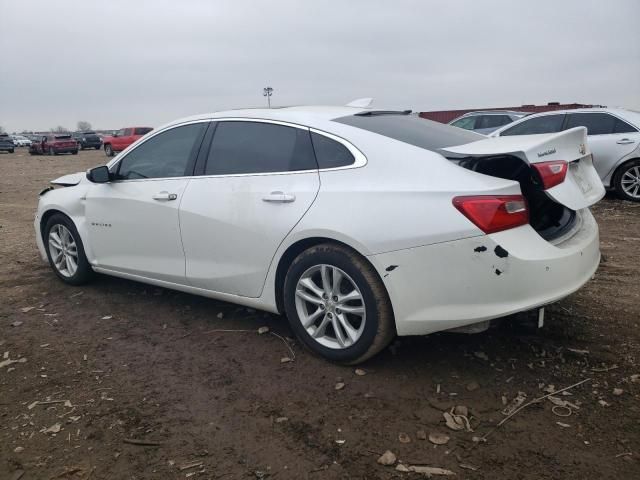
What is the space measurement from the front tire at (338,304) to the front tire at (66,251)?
2.37 meters

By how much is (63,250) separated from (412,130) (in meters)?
3.39

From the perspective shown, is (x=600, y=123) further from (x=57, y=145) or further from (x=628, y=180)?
(x=57, y=145)

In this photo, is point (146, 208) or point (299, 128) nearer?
point (299, 128)

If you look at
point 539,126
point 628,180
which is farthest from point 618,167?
point 539,126

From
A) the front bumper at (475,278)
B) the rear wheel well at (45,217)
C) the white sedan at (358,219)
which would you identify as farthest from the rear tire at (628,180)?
the rear wheel well at (45,217)

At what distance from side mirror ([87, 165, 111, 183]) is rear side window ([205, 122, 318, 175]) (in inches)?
42.2

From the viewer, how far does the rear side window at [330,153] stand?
3.12 metres

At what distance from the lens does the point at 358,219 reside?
113 inches

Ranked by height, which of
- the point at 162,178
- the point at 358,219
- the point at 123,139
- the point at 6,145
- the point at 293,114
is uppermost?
the point at 6,145

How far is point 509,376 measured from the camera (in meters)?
2.98

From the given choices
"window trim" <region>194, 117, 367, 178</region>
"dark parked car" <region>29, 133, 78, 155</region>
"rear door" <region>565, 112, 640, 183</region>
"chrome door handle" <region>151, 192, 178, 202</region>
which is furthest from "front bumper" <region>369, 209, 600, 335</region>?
"dark parked car" <region>29, 133, 78, 155</region>

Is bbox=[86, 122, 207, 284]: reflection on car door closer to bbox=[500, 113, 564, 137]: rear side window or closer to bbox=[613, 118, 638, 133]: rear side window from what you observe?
bbox=[500, 113, 564, 137]: rear side window

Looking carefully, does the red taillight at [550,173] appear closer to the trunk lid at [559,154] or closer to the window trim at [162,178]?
the trunk lid at [559,154]

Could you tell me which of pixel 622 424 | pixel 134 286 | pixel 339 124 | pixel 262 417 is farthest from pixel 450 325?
pixel 134 286
